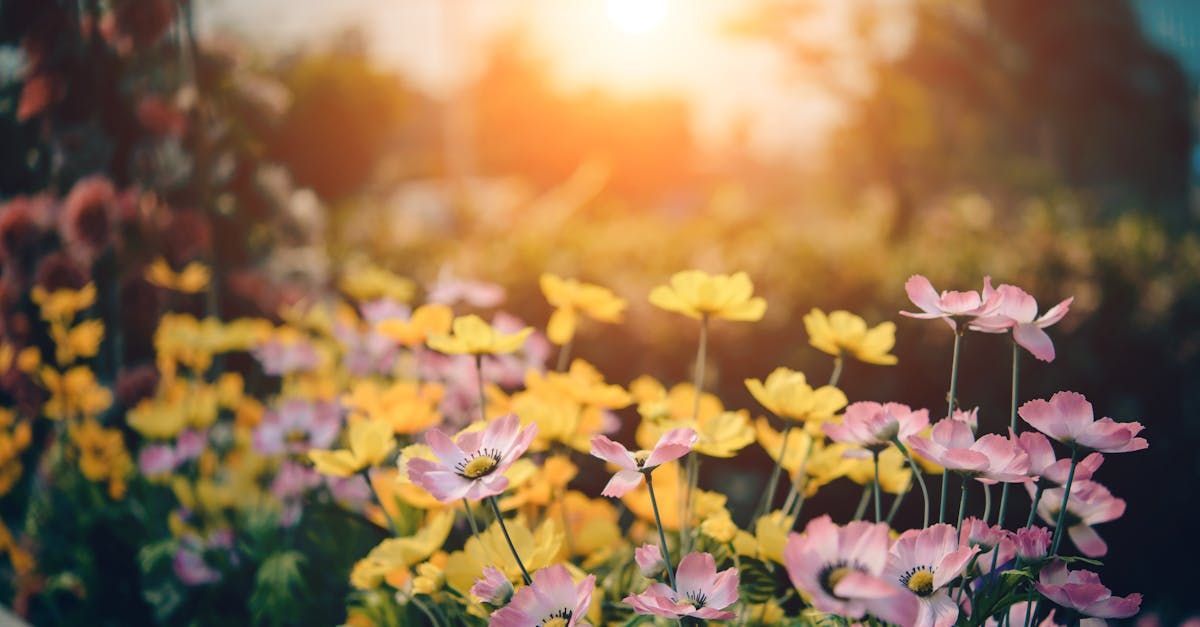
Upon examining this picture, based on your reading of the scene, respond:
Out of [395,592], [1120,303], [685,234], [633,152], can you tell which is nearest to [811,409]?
[395,592]

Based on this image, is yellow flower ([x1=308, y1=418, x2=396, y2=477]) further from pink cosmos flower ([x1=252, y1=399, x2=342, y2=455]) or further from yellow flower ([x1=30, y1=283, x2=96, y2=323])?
yellow flower ([x1=30, y1=283, x2=96, y2=323])

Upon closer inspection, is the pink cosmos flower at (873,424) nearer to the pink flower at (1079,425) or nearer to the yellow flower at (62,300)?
the pink flower at (1079,425)

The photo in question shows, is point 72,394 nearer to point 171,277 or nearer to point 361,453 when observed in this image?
point 171,277

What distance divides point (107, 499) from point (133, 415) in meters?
0.49

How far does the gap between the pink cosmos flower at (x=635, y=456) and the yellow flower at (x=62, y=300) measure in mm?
1822

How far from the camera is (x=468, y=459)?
0.86 metres

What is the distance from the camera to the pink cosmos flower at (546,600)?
2.41ft

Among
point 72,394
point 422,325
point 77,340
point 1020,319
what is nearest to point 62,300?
point 77,340

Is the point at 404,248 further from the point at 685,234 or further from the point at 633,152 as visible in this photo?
the point at 633,152

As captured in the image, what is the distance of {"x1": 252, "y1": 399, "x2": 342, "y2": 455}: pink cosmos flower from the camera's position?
55.8 inches

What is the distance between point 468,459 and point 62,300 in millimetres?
1696

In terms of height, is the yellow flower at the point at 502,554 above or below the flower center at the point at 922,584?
below

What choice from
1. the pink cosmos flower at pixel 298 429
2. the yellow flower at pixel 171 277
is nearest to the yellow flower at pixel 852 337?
the pink cosmos flower at pixel 298 429

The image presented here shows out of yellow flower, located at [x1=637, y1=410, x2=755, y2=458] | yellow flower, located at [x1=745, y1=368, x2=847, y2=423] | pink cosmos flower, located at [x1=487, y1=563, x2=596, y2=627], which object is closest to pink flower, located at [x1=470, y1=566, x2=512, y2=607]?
pink cosmos flower, located at [x1=487, y1=563, x2=596, y2=627]
